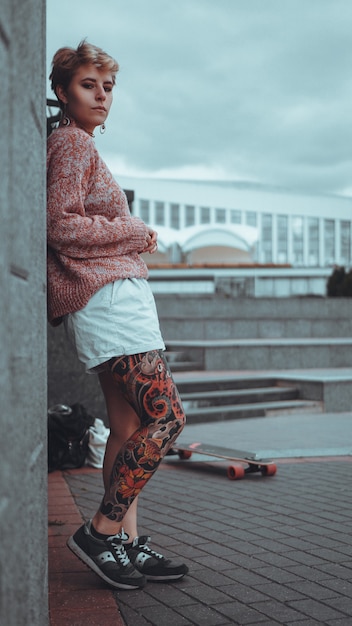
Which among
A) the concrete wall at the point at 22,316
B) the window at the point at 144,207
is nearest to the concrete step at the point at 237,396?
the concrete wall at the point at 22,316

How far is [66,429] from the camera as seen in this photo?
5.68m

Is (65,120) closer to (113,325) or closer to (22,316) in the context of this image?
(113,325)

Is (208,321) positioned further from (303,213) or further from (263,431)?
(303,213)

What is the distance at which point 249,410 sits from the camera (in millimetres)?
9375

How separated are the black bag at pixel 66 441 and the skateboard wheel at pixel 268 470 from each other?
1300 millimetres

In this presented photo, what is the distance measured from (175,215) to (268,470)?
4783 centimetres

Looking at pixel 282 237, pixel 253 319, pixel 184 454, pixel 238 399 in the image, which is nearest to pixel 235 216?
pixel 282 237

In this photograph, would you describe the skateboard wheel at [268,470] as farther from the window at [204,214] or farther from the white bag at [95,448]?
the window at [204,214]

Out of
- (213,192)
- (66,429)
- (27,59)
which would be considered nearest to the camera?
(27,59)

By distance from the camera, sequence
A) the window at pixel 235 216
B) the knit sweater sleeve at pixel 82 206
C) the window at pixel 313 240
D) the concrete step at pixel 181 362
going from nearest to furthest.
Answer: the knit sweater sleeve at pixel 82 206 → the concrete step at pixel 181 362 → the window at pixel 235 216 → the window at pixel 313 240

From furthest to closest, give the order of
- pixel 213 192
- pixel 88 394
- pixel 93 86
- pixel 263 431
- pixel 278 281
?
pixel 213 192 → pixel 278 281 → pixel 263 431 → pixel 88 394 → pixel 93 86

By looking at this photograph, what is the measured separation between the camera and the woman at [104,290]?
2729 millimetres

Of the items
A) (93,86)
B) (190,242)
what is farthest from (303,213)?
(93,86)

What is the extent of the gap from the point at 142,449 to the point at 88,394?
4.08 metres
